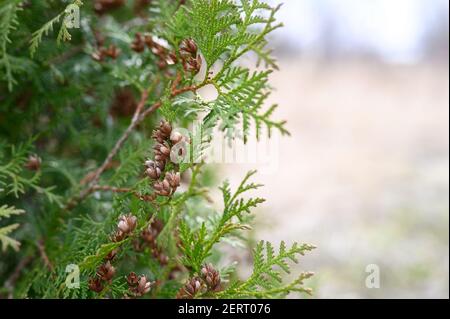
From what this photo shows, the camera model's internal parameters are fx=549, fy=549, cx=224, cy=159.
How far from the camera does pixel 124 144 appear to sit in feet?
4.52

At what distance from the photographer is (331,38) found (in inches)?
480

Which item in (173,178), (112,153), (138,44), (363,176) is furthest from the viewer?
(363,176)

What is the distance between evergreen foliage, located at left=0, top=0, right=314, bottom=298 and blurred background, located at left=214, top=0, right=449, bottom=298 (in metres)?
0.63

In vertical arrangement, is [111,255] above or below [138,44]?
below

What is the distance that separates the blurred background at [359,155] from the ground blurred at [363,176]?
0.02m

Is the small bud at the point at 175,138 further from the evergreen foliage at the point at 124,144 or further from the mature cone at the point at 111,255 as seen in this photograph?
the mature cone at the point at 111,255

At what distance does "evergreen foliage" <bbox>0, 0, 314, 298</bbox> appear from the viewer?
99 cm

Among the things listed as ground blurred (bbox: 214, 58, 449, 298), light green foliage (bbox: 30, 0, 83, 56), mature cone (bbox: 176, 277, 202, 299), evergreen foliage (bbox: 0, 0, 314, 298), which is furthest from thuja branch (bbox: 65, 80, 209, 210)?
ground blurred (bbox: 214, 58, 449, 298)

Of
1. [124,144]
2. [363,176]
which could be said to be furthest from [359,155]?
[124,144]

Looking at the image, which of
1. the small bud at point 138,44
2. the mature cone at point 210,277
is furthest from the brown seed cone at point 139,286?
the small bud at point 138,44

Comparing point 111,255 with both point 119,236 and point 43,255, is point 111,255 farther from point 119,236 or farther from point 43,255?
point 43,255

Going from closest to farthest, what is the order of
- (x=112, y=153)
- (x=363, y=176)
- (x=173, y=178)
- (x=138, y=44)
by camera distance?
(x=173, y=178) < (x=112, y=153) < (x=138, y=44) < (x=363, y=176)

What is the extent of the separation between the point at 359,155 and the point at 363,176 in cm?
76
